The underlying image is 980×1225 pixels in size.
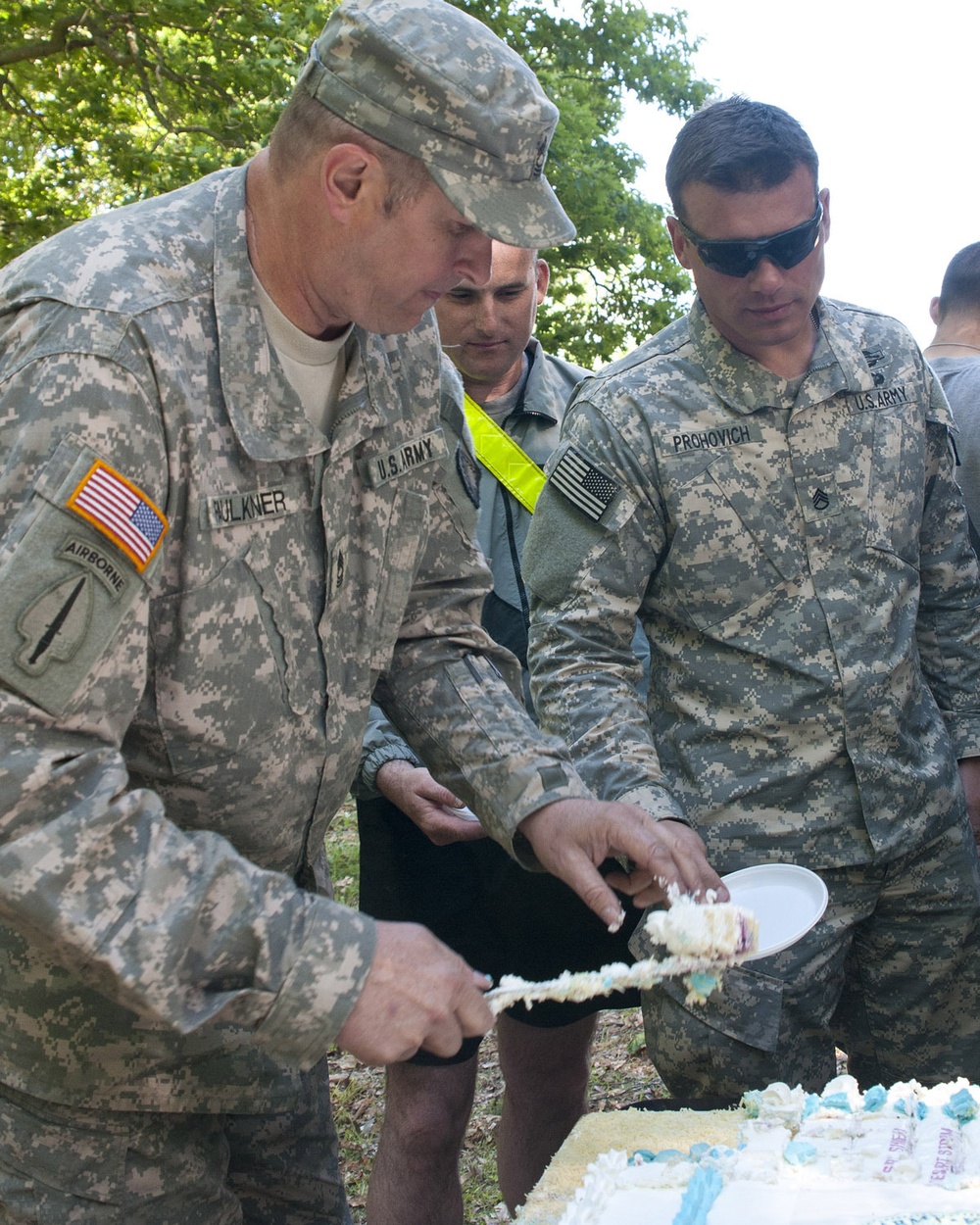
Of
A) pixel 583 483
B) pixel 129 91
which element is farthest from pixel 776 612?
pixel 129 91

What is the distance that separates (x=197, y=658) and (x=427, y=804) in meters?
1.15

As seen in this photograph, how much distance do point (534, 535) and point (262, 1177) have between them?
135 centimetres

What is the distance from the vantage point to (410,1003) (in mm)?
1511

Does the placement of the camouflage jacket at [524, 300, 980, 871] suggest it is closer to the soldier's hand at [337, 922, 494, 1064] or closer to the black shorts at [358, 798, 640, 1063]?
the black shorts at [358, 798, 640, 1063]

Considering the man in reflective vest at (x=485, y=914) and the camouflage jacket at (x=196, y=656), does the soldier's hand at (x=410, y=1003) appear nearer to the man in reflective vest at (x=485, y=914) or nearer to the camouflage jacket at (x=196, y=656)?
the camouflage jacket at (x=196, y=656)

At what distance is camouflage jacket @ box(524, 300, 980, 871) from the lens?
2.56 m

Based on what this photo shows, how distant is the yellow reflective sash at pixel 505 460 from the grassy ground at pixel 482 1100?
1.97m

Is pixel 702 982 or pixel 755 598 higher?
pixel 755 598

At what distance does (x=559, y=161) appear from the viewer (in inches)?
401

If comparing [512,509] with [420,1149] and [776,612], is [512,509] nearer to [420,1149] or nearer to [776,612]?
[776,612]

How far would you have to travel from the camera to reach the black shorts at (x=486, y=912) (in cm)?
293

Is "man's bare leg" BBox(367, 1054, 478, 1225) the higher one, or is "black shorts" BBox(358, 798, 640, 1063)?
"black shorts" BBox(358, 798, 640, 1063)

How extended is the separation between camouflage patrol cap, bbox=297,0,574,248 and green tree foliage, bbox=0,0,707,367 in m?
6.60

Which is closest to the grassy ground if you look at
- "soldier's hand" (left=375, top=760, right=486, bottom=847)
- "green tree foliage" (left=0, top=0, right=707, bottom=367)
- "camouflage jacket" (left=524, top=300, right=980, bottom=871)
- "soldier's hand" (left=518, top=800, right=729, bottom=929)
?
"soldier's hand" (left=375, top=760, right=486, bottom=847)
